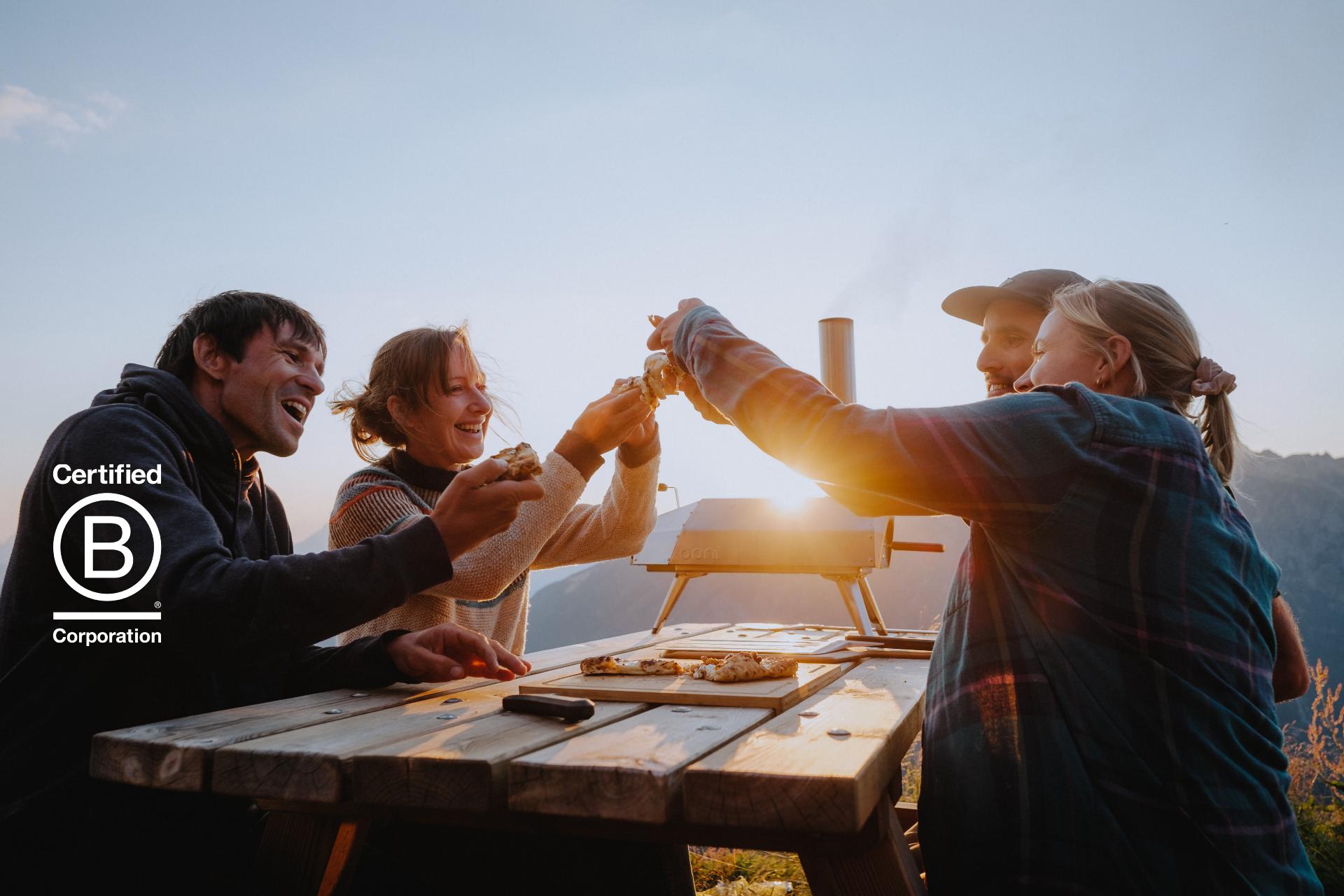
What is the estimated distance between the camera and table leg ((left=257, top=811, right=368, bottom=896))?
1425 millimetres

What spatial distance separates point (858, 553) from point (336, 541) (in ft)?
7.25

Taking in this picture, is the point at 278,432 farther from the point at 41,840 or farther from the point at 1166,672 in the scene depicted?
the point at 1166,672

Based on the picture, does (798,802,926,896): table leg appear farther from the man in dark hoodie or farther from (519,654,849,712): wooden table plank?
the man in dark hoodie

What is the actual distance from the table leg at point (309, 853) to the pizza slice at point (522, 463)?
79 cm

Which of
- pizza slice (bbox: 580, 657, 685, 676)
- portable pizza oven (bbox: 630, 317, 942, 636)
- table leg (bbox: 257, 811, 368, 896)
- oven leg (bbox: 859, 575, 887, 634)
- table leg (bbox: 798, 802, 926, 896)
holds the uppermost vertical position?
pizza slice (bbox: 580, 657, 685, 676)

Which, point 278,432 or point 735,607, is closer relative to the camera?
point 278,432

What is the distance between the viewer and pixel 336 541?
8.55 feet

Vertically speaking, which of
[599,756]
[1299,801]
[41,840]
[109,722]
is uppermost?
[599,756]

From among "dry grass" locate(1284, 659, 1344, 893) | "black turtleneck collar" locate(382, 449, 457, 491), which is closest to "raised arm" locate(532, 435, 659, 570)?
"black turtleneck collar" locate(382, 449, 457, 491)

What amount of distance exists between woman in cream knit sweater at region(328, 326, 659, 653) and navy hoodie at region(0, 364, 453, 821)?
31.6 inches

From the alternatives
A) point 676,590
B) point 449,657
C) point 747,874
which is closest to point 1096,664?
point 449,657

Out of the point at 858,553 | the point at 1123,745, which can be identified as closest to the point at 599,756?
the point at 1123,745

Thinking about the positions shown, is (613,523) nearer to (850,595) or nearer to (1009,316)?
(850,595)

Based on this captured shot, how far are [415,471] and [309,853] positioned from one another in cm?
165
